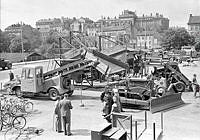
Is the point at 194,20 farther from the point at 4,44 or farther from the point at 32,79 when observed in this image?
the point at 32,79

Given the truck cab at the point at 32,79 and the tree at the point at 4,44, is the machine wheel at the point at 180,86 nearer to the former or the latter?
the truck cab at the point at 32,79

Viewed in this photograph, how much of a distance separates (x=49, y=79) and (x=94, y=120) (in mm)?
5584

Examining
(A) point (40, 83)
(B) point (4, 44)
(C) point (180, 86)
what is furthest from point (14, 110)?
(B) point (4, 44)

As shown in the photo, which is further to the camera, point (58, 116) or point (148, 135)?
point (58, 116)

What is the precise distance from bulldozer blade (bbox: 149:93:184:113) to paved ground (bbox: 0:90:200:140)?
36cm

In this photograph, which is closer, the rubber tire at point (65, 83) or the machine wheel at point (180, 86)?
the rubber tire at point (65, 83)

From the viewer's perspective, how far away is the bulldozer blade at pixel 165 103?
13.7 meters

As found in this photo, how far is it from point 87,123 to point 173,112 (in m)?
4.57

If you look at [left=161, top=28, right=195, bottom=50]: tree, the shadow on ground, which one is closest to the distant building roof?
[left=161, top=28, right=195, bottom=50]: tree

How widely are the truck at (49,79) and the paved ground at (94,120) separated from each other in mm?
720

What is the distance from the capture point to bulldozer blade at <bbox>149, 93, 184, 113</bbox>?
13.7 m

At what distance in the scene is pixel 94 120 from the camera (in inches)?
494

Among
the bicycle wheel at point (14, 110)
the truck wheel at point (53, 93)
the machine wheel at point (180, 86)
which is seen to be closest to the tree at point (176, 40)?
the machine wheel at point (180, 86)

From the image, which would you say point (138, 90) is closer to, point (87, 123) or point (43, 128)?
point (87, 123)
